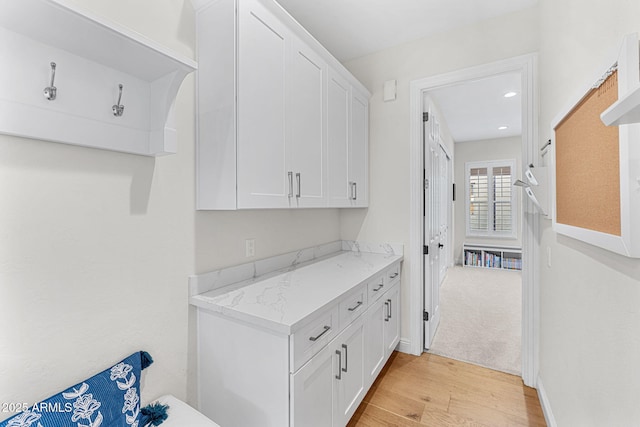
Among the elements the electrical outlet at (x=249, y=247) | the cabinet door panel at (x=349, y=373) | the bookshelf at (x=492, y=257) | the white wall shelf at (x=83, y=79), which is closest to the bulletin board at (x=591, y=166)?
the cabinet door panel at (x=349, y=373)

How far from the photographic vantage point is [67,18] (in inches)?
35.1

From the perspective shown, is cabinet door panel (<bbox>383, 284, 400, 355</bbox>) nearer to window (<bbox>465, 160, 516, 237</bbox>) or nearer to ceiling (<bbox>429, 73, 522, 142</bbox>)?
ceiling (<bbox>429, 73, 522, 142</bbox>)

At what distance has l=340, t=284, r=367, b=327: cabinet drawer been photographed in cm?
159

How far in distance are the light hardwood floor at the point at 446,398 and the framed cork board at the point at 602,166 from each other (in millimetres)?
1278

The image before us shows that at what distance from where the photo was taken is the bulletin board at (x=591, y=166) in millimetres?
866

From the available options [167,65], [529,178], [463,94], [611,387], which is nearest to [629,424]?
[611,387]

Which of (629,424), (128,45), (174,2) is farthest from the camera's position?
(174,2)

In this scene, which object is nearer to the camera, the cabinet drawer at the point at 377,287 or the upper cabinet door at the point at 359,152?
the cabinet drawer at the point at 377,287

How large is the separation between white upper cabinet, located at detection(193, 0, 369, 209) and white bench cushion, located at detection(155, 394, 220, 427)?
88cm

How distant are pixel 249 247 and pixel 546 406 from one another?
205 cm

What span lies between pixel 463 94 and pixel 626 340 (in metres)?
3.55

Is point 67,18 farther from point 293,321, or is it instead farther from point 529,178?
point 529,178

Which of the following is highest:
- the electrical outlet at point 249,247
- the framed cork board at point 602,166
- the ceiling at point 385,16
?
the ceiling at point 385,16

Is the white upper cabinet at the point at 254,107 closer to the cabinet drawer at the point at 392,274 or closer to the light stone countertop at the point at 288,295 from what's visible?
the light stone countertop at the point at 288,295
